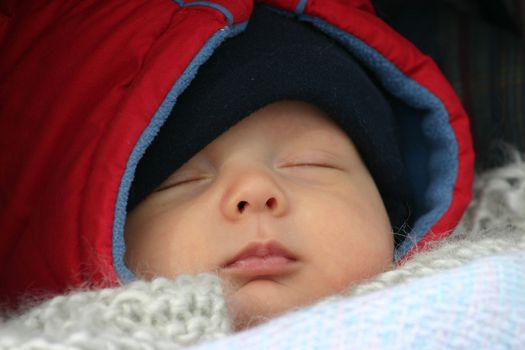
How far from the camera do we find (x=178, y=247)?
3.41 feet

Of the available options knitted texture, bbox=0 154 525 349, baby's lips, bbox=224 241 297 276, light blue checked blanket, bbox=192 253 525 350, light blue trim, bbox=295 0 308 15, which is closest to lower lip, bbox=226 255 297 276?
baby's lips, bbox=224 241 297 276

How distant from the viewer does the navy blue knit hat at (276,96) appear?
1.10m

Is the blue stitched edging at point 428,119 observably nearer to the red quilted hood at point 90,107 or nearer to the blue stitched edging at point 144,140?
the red quilted hood at point 90,107

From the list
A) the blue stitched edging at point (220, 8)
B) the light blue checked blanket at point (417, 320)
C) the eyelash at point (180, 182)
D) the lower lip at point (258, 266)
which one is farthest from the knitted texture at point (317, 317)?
the blue stitched edging at point (220, 8)

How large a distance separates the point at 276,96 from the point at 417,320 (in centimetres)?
47

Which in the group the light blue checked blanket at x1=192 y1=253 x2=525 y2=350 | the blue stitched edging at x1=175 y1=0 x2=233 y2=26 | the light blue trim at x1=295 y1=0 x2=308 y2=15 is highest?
the blue stitched edging at x1=175 y1=0 x2=233 y2=26

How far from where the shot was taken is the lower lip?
100 centimetres

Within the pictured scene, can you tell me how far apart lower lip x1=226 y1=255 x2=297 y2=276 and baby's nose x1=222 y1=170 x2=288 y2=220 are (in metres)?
0.05

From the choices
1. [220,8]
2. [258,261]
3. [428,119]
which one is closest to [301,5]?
[220,8]

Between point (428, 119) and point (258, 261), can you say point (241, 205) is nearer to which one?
point (258, 261)

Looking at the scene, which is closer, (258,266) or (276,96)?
(258,266)

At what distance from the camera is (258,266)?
1001 mm

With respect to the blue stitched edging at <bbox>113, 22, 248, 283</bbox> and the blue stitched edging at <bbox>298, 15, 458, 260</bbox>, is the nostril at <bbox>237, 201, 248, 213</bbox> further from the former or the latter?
the blue stitched edging at <bbox>298, 15, 458, 260</bbox>

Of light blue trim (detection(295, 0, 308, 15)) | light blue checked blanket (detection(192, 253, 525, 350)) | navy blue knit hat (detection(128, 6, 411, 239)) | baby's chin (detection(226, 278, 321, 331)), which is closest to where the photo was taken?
light blue checked blanket (detection(192, 253, 525, 350))
